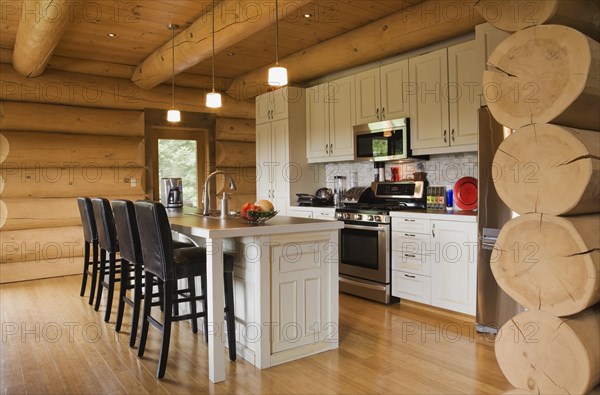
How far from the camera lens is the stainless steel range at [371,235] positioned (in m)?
4.39

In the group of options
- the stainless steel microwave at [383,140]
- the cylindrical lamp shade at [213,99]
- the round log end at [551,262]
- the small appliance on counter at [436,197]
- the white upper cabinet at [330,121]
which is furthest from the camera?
the white upper cabinet at [330,121]

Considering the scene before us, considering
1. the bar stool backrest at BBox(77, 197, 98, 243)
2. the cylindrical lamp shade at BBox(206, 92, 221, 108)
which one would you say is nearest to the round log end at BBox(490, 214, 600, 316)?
the cylindrical lamp shade at BBox(206, 92, 221, 108)

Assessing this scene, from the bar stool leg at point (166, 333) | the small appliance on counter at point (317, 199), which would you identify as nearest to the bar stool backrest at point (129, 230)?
the bar stool leg at point (166, 333)

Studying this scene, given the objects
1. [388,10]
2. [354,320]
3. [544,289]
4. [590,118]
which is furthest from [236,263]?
[388,10]

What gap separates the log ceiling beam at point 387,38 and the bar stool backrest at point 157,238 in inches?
115

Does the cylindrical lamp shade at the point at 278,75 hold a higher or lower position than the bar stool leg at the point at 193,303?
higher

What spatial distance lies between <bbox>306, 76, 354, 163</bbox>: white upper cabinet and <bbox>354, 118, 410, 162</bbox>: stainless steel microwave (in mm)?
145

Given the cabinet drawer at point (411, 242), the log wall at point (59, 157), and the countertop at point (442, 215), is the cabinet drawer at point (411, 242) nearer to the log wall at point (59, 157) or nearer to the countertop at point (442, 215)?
the countertop at point (442, 215)

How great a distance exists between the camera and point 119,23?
4.57 meters

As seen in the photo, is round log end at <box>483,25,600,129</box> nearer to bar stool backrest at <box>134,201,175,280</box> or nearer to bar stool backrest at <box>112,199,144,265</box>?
bar stool backrest at <box>134,201,175,280</box>

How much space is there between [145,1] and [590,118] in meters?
3.58

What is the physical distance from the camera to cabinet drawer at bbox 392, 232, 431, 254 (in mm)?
4059

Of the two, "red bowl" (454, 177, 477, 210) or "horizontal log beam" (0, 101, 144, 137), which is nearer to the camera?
"red bowl" (454, 177, 477, 210)

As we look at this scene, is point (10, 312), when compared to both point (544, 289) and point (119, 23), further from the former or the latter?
point (544, 289)
